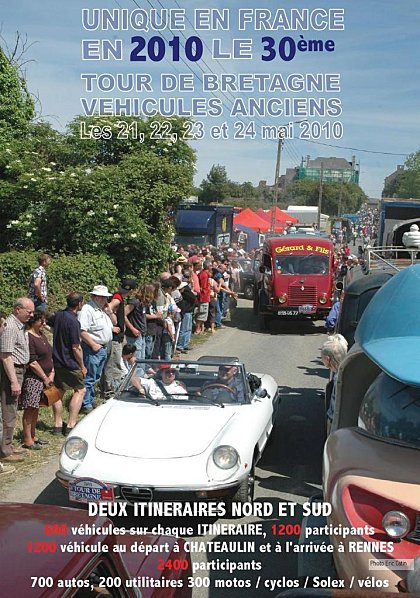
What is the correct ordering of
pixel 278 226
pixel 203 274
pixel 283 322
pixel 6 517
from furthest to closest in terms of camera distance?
pixel 278 226 < pixel 283 322 < pixel 203 274 < pixel 6 517

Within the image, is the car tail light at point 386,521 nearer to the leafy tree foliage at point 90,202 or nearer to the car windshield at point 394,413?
the car windshield at point 394,413

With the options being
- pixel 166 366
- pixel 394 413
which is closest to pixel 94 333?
pixel 166 366

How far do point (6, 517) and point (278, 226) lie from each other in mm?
42110

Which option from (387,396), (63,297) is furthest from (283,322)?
(387,396)

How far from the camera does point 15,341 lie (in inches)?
289

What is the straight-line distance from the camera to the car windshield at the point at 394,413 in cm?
366

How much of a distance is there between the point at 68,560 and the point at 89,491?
3.22m

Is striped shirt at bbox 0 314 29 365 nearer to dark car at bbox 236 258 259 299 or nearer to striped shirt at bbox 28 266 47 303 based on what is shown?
striped shirt at bbox 28 266 47 303

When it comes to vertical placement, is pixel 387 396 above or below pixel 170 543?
above

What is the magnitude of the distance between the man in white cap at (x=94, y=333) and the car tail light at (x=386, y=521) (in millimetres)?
6247

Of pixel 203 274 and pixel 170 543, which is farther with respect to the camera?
pixel 203 274

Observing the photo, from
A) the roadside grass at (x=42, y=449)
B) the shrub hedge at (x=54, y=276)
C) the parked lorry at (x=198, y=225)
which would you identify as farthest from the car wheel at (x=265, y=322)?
the parked lorry at (x=198, y=225)

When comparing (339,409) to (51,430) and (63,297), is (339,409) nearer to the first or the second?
(51,430)

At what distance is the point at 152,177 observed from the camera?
1939 centimetres
